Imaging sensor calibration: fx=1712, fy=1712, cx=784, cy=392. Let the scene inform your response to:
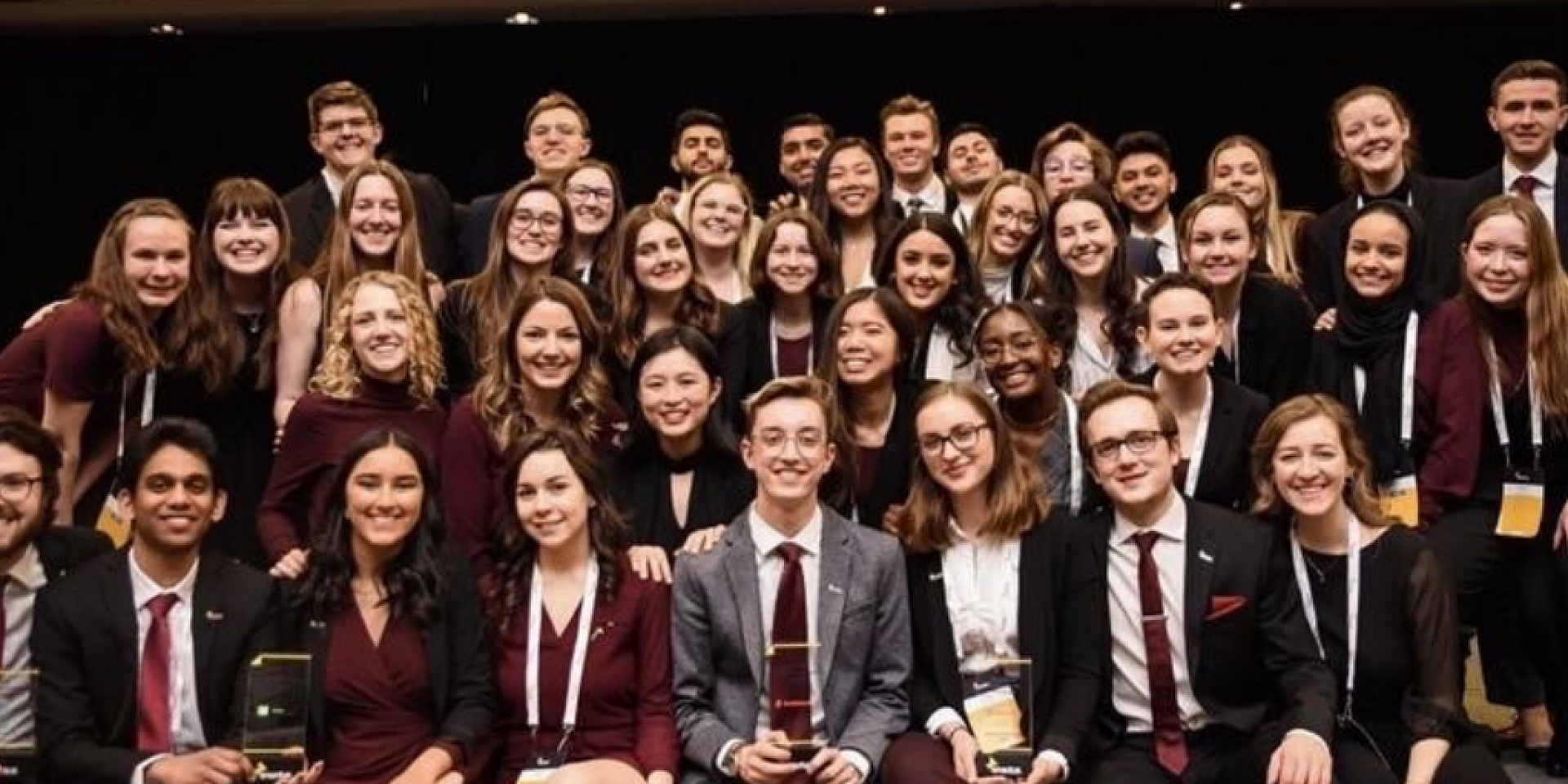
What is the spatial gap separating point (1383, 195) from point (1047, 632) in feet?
8.30

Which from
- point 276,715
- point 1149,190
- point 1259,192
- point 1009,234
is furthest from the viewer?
point 1149,190

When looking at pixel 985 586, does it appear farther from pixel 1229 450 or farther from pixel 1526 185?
pixel 1526 185

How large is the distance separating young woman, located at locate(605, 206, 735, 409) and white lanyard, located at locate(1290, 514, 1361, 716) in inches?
71.8

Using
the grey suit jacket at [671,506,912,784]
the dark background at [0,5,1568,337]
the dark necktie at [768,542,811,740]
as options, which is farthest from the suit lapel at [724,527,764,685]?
the dark background at [0,5,1568,337]

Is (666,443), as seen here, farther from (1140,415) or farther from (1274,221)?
(1274,221)

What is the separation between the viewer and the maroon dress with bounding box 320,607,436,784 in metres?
3.80

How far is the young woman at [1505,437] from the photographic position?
4531 millimetres

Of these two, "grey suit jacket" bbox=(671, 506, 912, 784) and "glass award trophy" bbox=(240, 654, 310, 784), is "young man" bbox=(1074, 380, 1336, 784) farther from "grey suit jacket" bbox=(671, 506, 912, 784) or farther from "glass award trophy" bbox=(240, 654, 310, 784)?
"glass award trophy" bbox=(240, 654, 310, 784)

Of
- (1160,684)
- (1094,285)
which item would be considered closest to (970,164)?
(1094,285)

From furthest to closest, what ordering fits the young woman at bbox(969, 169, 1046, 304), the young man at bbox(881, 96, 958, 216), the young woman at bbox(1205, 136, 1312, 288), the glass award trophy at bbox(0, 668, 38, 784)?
the young man at bbox(881, 96, 958, 216) < the young woman at bbox(1205, 136, 1312, 288) < the young woman at bbox(969, 169, 1046, 304) < the glass award trophy at bbox(0, 668, 38, 784)

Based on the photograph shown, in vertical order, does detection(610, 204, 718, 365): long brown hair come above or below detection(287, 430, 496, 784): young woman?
above

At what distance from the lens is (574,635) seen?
3.91 meters

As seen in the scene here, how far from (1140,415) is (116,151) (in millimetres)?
→ 8755

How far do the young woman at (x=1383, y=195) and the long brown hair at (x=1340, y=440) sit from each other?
4.96 ft
